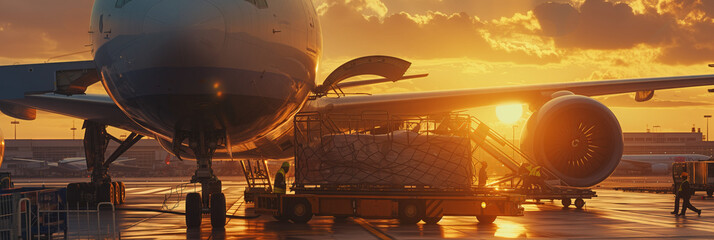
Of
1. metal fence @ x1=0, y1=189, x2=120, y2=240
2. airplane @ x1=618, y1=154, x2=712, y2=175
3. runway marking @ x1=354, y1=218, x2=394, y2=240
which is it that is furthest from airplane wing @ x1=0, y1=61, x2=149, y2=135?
airplane @ x1=618, y1=154, x2=712, y2=175

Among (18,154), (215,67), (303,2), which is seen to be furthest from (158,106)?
(18,154)

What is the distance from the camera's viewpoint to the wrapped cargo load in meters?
16.6

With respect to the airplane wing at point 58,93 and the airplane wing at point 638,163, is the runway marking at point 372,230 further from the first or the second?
the airplane wing at point 638,163

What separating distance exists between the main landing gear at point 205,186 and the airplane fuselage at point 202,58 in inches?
11.1

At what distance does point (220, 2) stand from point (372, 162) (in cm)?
684

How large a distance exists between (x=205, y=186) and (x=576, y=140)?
844cm

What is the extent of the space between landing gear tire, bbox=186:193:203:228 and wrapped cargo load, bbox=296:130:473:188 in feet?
10.4

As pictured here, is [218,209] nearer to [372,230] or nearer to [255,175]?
[372,230]

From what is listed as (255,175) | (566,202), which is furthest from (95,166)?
(566,202)

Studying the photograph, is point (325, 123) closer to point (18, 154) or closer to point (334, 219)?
point (334, 219)

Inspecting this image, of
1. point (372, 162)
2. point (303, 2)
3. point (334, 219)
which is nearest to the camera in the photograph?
point (303, 2)

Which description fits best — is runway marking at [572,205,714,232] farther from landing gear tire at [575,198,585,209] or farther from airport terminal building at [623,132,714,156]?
airport terminal building at [623,132,714,156]

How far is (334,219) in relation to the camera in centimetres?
1830

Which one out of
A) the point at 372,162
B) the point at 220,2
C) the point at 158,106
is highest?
the point at 220,2
